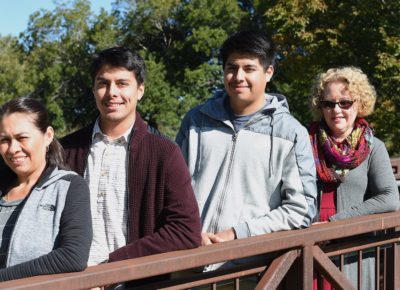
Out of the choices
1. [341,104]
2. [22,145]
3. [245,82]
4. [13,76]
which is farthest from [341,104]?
[13,76]

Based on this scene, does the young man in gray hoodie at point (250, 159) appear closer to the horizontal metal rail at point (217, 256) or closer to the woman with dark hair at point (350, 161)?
the horizontal metal rail at point (217, 256)

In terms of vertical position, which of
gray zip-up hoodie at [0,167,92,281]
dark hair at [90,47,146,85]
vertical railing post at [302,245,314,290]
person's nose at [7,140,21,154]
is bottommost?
vertical railing post at [302,245,314,290]

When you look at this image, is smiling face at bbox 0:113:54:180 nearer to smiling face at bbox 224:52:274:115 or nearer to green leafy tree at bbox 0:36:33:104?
smiling face at bbox 224:52:274:115

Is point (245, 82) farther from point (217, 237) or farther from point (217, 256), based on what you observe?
point (217, 256)

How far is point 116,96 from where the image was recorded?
8.93ft

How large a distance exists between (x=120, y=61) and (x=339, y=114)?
4.00 feet

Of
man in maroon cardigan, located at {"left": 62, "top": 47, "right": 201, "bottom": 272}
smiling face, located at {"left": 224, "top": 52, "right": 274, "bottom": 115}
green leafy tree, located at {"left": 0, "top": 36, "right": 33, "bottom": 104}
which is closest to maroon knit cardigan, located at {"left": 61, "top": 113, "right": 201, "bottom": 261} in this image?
man in maroon cardigan, located at {"left": 62, "top": 47, "right": 201, "bottom": 272}

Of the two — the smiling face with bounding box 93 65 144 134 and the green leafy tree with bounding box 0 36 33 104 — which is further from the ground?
the green leafy tree with bounding box 0 36 33 104

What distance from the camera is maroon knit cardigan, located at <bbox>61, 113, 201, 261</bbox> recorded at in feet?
8.34

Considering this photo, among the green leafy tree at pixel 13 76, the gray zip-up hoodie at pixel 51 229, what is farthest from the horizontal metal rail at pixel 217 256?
the green leafy tree at pixel 13 76

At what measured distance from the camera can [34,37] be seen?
4294cm

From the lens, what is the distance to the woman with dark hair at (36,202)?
2206mm

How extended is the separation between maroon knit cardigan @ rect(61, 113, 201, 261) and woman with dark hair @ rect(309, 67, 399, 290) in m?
0.96

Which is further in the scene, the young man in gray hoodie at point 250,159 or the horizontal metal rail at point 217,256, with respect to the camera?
the young man in gray hoodie at point 250,159
